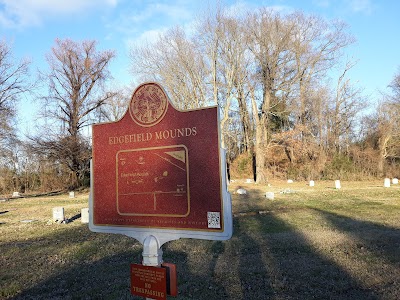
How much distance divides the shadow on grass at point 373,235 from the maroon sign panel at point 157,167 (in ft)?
15.2

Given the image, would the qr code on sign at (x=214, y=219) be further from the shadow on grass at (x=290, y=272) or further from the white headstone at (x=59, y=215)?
the white headstone at (x=59, y=215)

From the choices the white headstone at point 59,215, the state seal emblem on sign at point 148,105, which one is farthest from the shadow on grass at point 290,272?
the white headstone at point 59,215

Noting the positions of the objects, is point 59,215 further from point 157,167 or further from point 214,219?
point 214,219

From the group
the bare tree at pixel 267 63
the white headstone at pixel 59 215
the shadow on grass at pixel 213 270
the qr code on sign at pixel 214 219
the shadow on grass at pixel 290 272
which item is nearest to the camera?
the qr code on sign at pixel 214 219

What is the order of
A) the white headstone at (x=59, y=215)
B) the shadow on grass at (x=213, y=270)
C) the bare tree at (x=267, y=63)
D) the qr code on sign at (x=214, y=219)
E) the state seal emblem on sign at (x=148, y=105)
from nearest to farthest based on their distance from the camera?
the qr code on sign at (x=214, y=219) → the state seal emblem on sign at (x=148, y=105) → the shadow on grass at (x=213, y=270) → the white headstone at (x=59, y=215) → the bare tree at (x=267, y=63)

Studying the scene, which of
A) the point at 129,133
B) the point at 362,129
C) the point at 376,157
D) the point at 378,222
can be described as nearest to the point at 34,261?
the point at 129,133

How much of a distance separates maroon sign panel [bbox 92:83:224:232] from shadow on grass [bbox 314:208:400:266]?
182 inches

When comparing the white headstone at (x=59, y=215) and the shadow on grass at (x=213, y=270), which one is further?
the white headstone at (x=59, y=215)

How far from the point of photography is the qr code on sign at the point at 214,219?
8.31 ft

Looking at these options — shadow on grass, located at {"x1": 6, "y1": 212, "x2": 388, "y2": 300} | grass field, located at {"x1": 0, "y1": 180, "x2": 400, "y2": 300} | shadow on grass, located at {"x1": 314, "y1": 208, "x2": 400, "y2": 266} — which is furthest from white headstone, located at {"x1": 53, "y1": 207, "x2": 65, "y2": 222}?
shadow on grass, located at {"x1": 314, "y1": 208, "x2": 400, "y2": 266}

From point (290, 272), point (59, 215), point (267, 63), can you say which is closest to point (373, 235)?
point (290, 272)

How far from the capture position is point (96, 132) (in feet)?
10.5

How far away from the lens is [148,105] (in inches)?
116

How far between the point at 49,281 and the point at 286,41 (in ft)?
93.5
